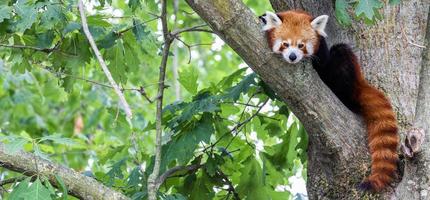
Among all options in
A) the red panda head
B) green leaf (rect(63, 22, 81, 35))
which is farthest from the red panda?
green leaf (rect(63, 22, 81, 35))

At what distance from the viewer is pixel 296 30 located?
452 cm

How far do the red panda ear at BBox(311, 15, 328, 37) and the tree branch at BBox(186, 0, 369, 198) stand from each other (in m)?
0.70

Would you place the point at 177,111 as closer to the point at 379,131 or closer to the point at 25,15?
the point at 25,15

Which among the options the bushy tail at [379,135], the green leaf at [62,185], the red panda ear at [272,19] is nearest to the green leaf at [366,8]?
the bushy tail at [379,135]

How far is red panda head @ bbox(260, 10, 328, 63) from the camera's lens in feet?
14.0

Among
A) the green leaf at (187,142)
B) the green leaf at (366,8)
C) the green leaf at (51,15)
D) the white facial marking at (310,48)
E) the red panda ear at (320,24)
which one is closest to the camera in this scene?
the green leaf at (366,8)

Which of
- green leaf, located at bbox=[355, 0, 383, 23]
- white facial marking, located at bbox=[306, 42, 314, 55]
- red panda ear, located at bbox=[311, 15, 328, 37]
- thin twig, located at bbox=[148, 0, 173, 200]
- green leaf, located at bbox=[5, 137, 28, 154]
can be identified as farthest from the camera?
white facial marking, located at bbox=[306, 42, 314, 55]

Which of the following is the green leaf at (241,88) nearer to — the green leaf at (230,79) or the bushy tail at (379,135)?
the green leaf at (230,79)

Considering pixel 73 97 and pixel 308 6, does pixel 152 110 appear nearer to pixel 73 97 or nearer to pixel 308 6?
pixel 73 97

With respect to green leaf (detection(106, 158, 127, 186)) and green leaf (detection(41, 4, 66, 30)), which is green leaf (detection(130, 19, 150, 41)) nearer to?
green leaf (detection(41, 4, 66, 30))

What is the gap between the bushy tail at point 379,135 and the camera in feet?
11.5

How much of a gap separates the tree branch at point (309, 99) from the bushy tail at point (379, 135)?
72 millimetres

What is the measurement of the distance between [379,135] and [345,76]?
2.29 feet

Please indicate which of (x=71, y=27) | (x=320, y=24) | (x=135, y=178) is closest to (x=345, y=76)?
(x=320, y=24)
